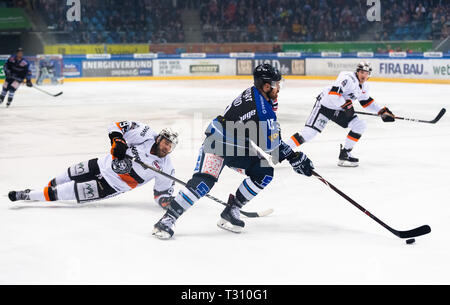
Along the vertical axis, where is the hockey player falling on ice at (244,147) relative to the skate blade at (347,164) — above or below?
above

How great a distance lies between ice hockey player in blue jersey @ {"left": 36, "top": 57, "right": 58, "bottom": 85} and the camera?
78.4 ft

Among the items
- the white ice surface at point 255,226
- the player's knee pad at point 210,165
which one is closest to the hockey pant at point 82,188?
the white ice surface at point 255,226

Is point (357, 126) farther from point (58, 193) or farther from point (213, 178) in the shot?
point (58, 193)

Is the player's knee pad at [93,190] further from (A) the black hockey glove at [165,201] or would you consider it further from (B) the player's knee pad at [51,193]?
(A) the black hockey glove at [165,201]

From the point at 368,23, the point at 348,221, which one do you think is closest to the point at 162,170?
the point at 348,221

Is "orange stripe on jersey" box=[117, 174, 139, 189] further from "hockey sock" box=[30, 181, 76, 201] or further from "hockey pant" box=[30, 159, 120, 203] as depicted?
"hockey sock" box=[30, 181, 76, 201]

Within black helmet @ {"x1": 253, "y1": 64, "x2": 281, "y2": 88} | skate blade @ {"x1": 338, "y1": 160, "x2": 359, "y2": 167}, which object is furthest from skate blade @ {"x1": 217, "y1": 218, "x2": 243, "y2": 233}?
skate blade @ {"x1": 338, "y1": 160, "x2": 359, "y2": 167}

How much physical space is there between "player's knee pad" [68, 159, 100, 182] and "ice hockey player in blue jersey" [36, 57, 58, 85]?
62.3 ft

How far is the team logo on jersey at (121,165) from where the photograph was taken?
5.33 meters

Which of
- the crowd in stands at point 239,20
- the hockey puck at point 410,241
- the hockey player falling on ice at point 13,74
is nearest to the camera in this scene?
the hockey puck at point 410,241

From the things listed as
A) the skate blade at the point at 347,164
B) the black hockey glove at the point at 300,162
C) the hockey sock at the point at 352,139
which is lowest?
the skate blade at the point at 347,164

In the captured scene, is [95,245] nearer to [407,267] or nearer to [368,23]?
[407,267]

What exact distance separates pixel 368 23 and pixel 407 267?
26695 mm

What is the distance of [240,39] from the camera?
3081cm
